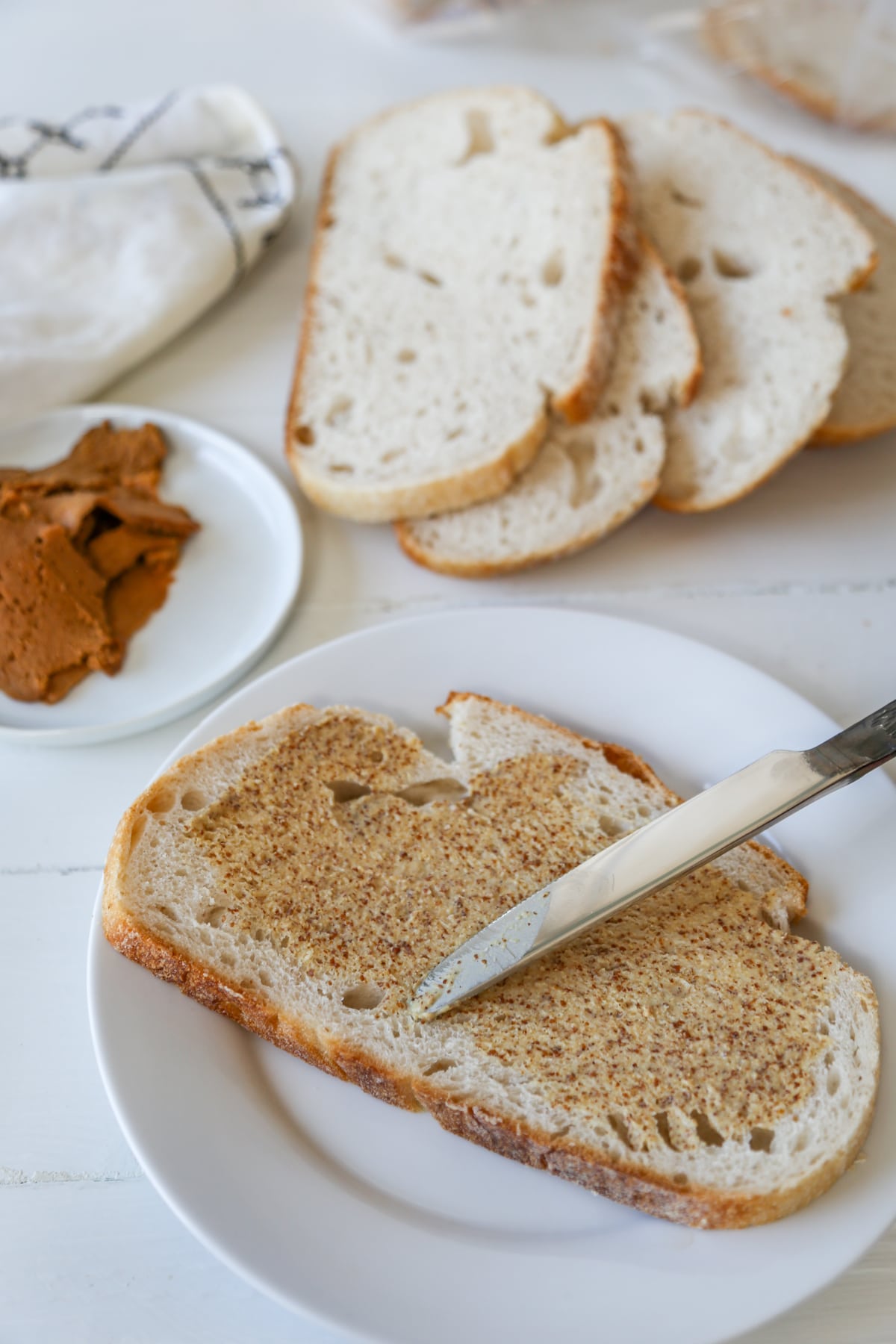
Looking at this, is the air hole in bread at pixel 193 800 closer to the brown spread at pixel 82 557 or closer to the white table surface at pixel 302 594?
the white table surface at pixel 302 594

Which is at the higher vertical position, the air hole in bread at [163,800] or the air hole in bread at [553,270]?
the air hole in bread at [553,270]

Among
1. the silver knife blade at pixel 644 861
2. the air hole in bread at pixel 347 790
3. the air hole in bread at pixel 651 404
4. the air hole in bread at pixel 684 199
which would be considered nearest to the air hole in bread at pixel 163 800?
the air hole in bread at pixel 347 790

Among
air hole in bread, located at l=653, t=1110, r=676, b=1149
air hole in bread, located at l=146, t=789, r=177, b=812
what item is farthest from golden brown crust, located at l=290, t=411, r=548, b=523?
air hole in bread, located at l=653, t=1110, r=676, b=1149

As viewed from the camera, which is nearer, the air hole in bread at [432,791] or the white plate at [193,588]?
the air hole in bread at [432,791]

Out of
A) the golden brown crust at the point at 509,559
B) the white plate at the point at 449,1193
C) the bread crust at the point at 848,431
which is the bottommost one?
the white plate at the point at 449,1193

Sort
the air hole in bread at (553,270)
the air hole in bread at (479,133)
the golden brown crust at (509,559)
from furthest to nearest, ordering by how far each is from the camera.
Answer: the air hole in bread at (479,133), the air hole in bread at (553,270), the golden brown crust at (509,559)

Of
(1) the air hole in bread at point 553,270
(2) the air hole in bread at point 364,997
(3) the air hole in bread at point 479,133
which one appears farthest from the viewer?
(3) the air hole in bread at point 479,133

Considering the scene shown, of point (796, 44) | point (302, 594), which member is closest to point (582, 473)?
point (302, 594)

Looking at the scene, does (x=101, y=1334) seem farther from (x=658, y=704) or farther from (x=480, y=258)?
(x=480, y=258)
